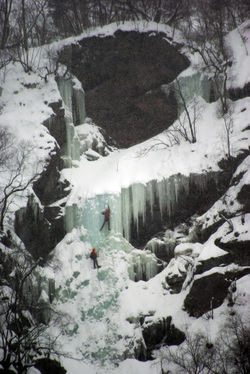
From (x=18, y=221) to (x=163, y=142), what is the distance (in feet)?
37.9

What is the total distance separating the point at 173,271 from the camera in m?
13.4

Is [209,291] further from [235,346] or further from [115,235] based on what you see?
[115,235]

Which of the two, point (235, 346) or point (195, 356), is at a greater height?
point (235, 346)

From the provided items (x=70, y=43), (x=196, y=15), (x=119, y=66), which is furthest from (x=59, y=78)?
(x=196, y=15)

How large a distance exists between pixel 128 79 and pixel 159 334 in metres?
19.3

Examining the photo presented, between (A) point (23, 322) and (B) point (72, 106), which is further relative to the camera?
(B) point (72, 106)

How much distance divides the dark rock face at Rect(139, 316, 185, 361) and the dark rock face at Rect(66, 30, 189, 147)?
14.2 m

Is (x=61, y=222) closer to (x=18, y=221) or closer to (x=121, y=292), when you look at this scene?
(x=18, y=221)

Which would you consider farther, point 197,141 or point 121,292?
point 197,141

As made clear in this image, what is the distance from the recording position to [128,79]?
22391 millimetres

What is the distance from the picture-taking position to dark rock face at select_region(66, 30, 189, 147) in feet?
72.2

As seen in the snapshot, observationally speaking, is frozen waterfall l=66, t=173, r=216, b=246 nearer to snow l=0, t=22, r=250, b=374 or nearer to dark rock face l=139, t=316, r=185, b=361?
snow l=0, t=22, r=250, b=374

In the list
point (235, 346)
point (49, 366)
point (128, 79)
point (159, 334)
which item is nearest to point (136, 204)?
point (159, 334)

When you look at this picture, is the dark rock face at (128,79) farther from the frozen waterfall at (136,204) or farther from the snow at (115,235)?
the frozen waterfall at (136,204)
